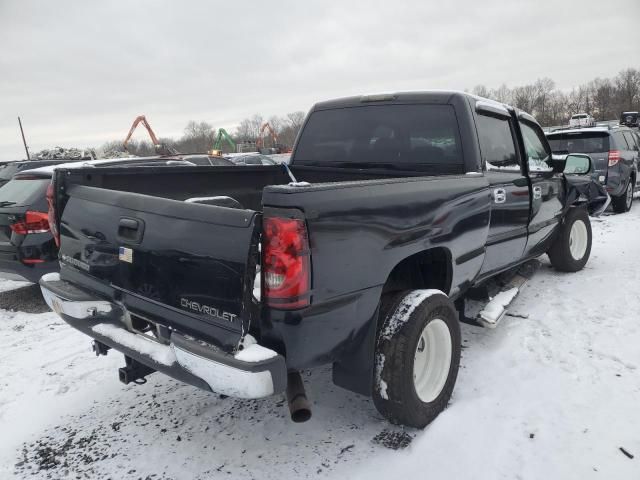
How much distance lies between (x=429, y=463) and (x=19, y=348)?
3.77 m

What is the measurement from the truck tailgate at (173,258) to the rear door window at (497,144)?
2.25m

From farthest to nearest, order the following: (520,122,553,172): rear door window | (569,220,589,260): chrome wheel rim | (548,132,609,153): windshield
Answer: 1. (548,132,609,153): windshield
2. (569,220,589,260): chrome wheel rim
3. (520,122,553,172): rear door window

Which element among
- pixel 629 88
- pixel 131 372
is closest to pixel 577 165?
pixel 131 372

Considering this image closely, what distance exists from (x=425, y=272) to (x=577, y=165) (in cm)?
284

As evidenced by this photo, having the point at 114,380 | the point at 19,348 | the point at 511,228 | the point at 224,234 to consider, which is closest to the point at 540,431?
the point at 511,228

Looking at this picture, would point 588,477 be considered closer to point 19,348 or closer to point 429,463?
point 429,463

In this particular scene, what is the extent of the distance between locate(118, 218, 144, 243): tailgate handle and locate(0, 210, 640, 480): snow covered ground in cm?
124

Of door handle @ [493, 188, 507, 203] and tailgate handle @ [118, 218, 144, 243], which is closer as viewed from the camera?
tailgate handle @ [118, 218, 144, 243]

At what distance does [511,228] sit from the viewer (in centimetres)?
380

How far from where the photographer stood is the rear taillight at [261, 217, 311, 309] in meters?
1.89

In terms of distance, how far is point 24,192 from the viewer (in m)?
5.22

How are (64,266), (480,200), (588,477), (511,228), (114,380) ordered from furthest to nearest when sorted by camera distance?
(511,228) < (114,380) < (480,200) < (64,266) < (588,477)

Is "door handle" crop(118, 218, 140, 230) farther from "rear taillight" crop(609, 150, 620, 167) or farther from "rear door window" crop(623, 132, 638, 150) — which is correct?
"rear door window" crop(623, 132, 638, 150)

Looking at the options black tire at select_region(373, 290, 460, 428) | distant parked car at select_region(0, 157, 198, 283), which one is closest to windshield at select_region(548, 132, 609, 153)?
black tire at select_region(373, 290, 460, 428)
